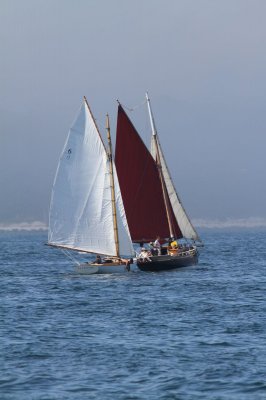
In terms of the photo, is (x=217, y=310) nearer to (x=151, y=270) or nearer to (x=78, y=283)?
(x=78, y=283)

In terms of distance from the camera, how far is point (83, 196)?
75.0m

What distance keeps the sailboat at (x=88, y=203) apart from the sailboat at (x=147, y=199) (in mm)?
3750

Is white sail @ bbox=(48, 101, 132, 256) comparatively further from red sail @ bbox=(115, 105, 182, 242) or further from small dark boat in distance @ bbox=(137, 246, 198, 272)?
red sail @ bbox=(115, 105, 182, 242)

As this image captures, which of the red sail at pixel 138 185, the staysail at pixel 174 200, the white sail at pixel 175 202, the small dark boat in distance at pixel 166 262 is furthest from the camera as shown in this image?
the white sail at pixel 175 202

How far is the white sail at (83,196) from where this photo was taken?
74.1 metres

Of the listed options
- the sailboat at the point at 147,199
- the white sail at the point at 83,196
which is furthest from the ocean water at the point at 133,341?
the sailboat at the point at 147,199

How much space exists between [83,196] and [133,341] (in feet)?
111

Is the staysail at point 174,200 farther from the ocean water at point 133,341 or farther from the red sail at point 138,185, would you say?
the ocean water at point 133,341

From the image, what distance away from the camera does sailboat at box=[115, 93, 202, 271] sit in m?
80.9

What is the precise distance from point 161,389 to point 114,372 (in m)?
3.20

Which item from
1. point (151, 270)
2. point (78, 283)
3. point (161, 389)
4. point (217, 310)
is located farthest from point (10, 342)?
point (151, 270)

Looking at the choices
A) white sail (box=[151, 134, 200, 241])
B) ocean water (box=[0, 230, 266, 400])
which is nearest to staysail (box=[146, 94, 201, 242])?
white sail (box=[151, 134, 200, 241])

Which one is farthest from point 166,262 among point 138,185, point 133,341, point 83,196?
point 133,341

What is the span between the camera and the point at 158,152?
87.6 metres
